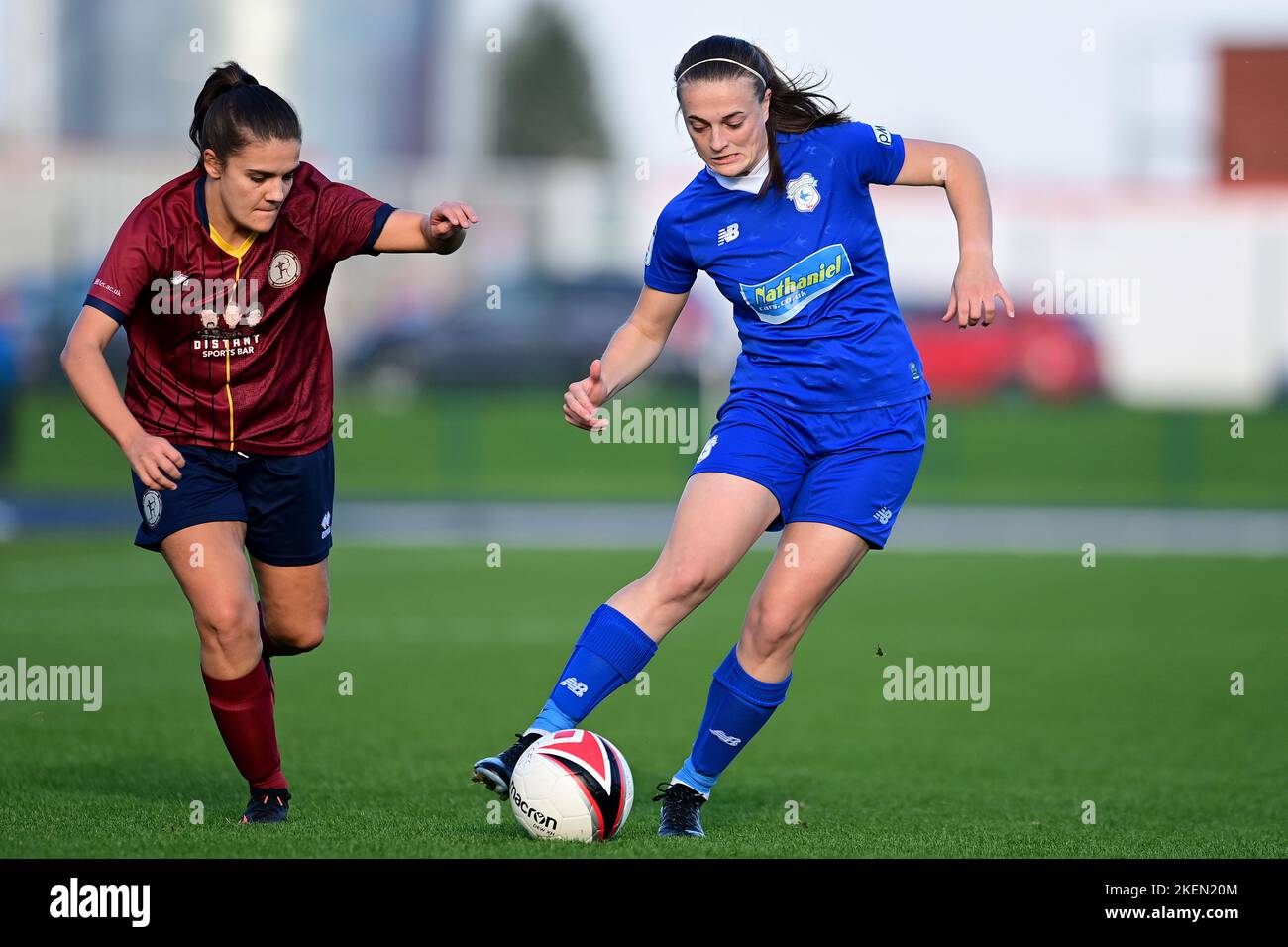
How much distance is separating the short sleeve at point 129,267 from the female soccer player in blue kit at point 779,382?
4.27 feet

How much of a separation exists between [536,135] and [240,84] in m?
64.0

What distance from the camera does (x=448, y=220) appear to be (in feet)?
17.1

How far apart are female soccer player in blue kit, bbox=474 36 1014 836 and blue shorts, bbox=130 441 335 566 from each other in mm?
949

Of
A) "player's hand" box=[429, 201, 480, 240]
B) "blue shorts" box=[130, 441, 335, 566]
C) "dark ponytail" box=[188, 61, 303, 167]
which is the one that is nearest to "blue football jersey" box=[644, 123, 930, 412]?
"player's hand" box=[429, 201, 480, 240]

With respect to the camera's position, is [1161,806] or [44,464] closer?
[1161,806]

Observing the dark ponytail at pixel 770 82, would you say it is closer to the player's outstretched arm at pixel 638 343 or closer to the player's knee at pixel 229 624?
the player's outstretched arm at pixel 638 343

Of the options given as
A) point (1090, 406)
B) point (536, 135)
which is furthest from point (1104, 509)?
point (536, 135)

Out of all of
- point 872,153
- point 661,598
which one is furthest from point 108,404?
point 872,153

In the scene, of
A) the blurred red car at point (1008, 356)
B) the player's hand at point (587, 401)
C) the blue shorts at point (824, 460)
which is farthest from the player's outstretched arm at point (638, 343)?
the blurred red car at point (1008, 356)

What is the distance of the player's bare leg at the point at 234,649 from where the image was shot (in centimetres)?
521

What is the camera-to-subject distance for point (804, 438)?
522 cm

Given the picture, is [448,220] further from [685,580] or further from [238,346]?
[685,580]

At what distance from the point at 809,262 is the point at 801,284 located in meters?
0.07
